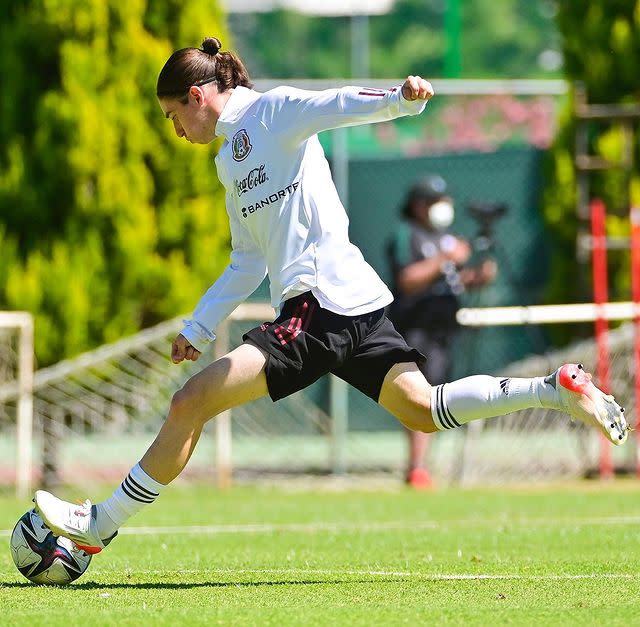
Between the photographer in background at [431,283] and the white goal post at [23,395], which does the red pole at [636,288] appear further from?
the white goal post at [23,395]

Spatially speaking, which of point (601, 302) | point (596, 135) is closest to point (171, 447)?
point (601, 302)

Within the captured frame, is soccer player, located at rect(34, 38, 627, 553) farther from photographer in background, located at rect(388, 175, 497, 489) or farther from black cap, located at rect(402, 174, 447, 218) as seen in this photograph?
black cap, located at rect(402, 174, 447, 218)

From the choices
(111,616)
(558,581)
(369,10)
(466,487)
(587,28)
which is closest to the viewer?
(111,616)

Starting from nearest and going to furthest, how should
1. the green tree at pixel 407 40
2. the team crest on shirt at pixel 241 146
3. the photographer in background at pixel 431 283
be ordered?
the team crest on shirt at pixel 241 146, the photographer in background at pixel 431 283, the green tree at pixel 407 40

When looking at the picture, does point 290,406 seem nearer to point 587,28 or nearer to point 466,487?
point 466,487

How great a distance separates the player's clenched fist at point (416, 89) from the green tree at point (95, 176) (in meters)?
6.95

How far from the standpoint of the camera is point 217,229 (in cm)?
1235

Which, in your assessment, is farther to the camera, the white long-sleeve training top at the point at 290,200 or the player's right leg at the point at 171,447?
the white long-sleeve training top at the point at 290,200

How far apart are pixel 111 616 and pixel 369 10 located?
1162 centimetres

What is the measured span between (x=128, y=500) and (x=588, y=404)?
174cm

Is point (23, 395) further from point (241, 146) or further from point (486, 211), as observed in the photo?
point (241, 146)

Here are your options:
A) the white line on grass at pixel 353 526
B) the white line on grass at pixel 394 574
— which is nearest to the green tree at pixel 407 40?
the white line on grass at pixel 353 526

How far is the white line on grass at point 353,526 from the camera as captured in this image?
7.90 metres

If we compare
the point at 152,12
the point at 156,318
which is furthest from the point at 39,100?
the point at 156,318
